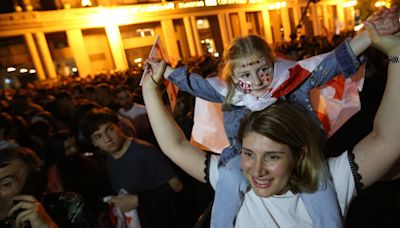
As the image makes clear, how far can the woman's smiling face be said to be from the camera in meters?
1.34

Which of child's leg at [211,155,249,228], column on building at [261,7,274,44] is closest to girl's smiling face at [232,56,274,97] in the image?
child's leg at [211,155,249,228]

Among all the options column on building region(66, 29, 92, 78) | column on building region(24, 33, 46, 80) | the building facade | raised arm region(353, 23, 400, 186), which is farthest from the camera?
column on building region(66, 29, 92, 78)

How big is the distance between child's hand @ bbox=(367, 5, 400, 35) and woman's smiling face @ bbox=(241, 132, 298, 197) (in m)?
0.64

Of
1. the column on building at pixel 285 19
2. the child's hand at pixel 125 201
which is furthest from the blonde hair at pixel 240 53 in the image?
the column on building at pixel 285 19

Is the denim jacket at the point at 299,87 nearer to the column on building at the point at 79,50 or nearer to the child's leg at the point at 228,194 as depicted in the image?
the child's leg at the point at 228,194

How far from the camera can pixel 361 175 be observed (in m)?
1.28

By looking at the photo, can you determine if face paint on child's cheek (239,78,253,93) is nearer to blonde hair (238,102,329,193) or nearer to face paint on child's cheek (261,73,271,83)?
face paint on child's cheek (261,73,271,83)

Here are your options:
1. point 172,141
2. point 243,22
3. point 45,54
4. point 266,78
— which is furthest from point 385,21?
point 243,22

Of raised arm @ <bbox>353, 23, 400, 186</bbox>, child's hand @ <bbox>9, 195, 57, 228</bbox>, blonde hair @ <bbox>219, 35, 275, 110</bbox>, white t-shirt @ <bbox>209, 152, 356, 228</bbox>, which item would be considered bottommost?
white t-shirt @ <bbox>209, 152, 356, 228</bbox>

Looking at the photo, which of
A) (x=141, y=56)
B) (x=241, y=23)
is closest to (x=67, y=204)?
(x=141, y=56)

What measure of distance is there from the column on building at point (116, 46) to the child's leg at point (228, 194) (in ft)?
64.5

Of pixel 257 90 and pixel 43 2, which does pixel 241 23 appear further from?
pixel 257 90

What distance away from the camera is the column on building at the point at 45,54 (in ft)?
55.9

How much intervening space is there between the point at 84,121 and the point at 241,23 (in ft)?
94.5
